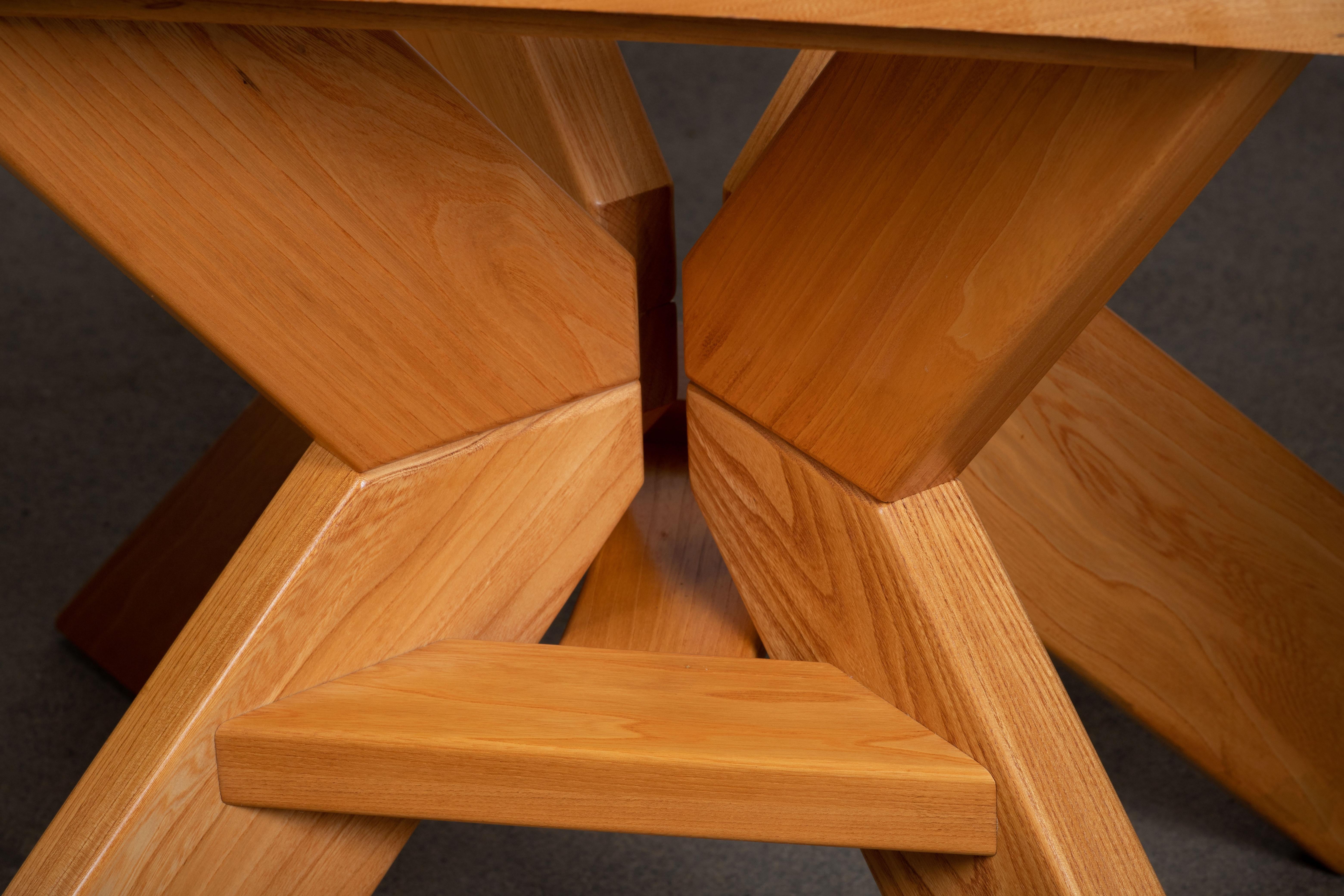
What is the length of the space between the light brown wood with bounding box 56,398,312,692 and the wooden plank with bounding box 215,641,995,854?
0.37m

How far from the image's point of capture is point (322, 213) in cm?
35

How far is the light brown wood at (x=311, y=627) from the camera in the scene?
0.37 m

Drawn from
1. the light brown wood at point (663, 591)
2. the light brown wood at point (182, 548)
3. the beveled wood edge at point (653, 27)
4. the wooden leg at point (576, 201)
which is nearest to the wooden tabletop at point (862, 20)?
the beveled wood edge at point (653, 27)

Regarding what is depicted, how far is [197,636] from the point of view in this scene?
1.30ft

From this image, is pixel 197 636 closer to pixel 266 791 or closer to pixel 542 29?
pixel 266 791

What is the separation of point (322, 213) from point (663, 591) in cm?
28

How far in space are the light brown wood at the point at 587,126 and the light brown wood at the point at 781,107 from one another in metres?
0.05

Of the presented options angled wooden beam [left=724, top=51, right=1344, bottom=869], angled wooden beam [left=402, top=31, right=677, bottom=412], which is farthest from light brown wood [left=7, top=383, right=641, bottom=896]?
angled wooden beam [left=724, top=51, right=1344, bottom=869]

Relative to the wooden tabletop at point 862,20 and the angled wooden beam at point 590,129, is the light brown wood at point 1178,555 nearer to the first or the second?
the angled wooden beam at point 590,129

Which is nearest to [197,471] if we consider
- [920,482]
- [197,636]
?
[197,636]

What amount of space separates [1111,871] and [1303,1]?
261 mm

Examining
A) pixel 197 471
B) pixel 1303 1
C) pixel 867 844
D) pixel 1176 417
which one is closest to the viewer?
pixel 1303 1

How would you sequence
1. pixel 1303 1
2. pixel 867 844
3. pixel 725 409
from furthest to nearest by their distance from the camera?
pixel 725 409 → pixel 867 844 → pixel 1303 1

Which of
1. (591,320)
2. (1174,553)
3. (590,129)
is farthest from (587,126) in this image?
(1174,553)
